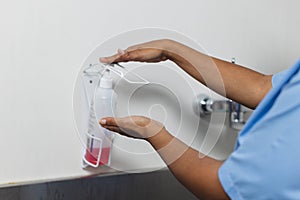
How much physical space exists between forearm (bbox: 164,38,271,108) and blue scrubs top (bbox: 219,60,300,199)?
300mm

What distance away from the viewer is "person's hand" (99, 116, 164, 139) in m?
0.87

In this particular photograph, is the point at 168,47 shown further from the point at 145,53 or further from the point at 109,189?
the point at 109,189

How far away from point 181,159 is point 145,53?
0.27 metres

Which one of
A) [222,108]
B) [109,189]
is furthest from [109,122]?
[222,108]

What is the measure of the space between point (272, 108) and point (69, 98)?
492 mm

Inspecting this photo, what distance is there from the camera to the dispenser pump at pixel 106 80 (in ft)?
3.27

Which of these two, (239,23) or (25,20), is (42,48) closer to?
(25,20)

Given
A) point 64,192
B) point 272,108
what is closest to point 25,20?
point 64,192

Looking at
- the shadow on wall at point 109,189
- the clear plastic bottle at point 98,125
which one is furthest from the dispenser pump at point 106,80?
the shadow on wall at point 109,189

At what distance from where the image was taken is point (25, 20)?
3.11 feet

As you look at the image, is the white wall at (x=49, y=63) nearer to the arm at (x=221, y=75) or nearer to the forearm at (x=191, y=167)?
the arm at (x=221, y=75)

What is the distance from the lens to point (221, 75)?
3.48 feet

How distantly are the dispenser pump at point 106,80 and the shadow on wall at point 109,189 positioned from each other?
9.5 inches

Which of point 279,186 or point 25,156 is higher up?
point 279,186
